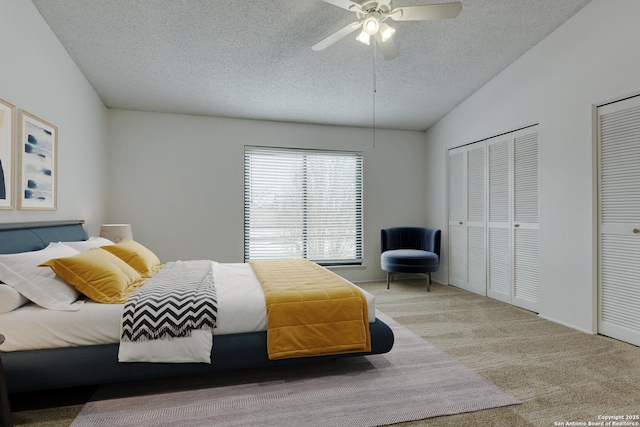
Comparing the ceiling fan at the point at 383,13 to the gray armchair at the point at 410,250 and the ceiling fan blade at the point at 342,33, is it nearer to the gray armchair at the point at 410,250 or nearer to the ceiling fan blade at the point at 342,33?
the ceiling fan blade at the point at 342,33

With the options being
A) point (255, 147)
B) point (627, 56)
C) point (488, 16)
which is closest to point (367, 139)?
point (255, 147)

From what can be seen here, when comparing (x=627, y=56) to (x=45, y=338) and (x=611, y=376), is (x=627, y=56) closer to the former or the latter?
(x=611, y=376)

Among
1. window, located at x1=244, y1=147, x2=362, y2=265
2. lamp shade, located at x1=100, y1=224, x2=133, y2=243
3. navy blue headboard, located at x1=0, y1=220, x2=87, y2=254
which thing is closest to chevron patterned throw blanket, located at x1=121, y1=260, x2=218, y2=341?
navy blue headboard, located at x1=0, y1=220, x2=87, y2=254

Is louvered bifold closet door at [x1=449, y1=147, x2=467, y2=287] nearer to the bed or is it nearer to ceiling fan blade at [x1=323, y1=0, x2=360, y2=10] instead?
the bed

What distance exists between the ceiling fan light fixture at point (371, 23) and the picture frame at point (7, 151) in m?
2.58

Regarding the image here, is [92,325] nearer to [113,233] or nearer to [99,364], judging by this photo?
[99,364]

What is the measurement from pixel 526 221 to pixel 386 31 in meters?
2.64

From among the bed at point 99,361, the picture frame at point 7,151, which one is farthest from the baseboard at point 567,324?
the picture frame at point 7,151

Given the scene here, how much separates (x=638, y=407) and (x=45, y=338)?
3.30m

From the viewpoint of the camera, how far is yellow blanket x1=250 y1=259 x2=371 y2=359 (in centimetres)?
225

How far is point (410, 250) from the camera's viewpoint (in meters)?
5.20

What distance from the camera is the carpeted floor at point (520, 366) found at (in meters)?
1.91

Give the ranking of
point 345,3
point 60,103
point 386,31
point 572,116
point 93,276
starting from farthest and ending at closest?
point 572,116, point 60,103, point 386,31, point 345,3, point 93,276

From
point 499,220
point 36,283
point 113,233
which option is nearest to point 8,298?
point 36,283
